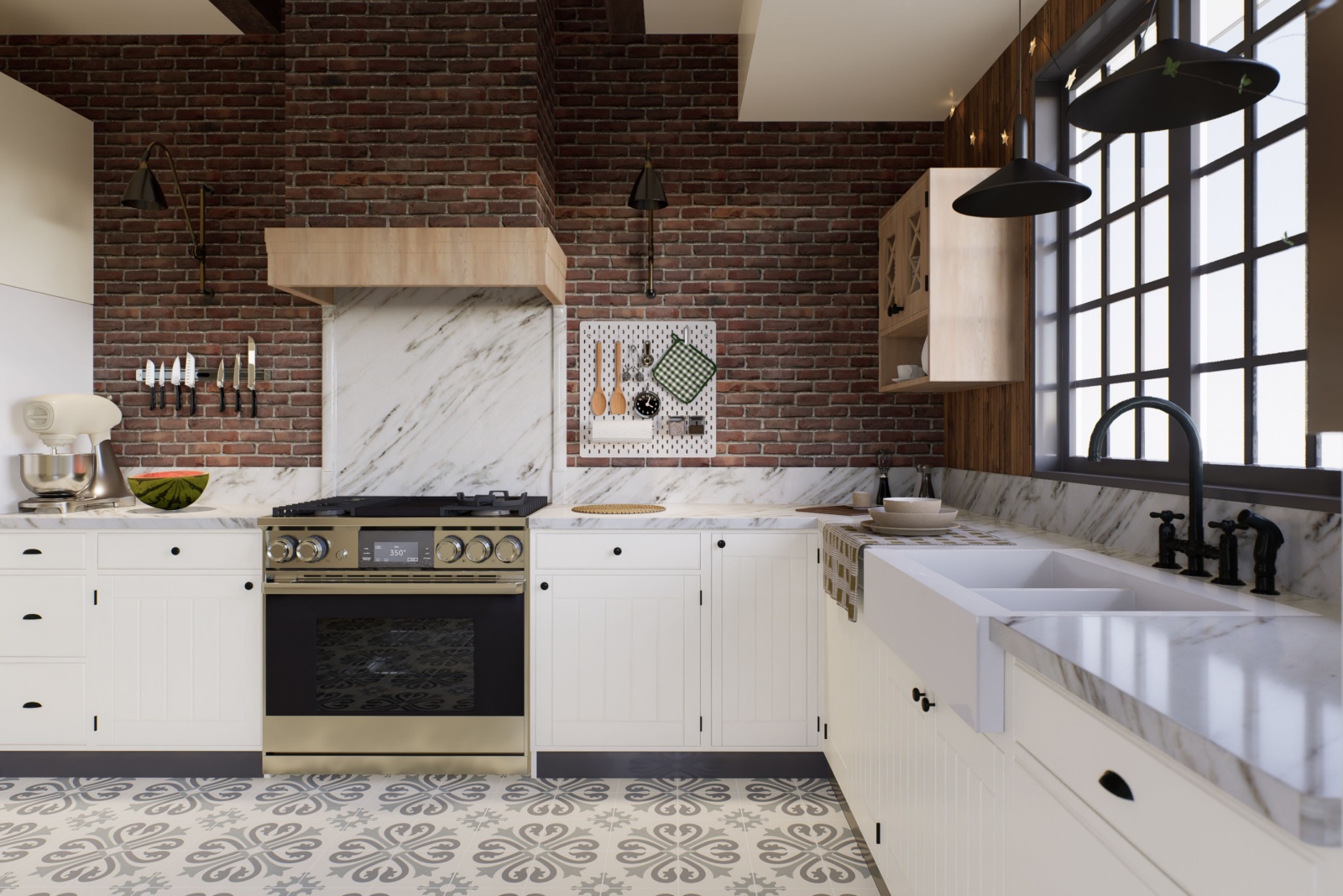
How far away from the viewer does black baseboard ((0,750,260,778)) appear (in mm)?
2920

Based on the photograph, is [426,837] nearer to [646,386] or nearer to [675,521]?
[675,521]

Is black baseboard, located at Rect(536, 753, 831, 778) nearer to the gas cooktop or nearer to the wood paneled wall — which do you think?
the gas cooktop

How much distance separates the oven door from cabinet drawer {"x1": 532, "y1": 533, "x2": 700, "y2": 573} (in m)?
0.17

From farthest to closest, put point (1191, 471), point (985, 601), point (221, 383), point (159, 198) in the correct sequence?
point (221, 383) < point (159, 198) < point (1191, 471) < point (985, 601)

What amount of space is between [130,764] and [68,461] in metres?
1.23

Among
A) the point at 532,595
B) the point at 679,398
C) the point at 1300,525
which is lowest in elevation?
the point at 532,595

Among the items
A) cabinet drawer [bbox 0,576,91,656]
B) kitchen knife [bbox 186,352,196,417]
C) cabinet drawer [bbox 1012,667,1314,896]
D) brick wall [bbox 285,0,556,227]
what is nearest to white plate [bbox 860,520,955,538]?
cabinet drawer [bbox 1012,667,1314,896]

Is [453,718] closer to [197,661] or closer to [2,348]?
[197,661]

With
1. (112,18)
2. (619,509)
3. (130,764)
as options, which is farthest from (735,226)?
(130,764)

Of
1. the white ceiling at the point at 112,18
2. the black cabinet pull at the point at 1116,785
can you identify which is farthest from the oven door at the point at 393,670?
the white ceiling at the point at 112,18

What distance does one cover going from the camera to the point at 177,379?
346 cm

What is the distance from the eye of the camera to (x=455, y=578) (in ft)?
9.34

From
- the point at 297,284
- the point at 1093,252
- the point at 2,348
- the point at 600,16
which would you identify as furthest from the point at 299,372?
the point at 1093,252

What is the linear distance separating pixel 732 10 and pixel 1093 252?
6.09 feet
